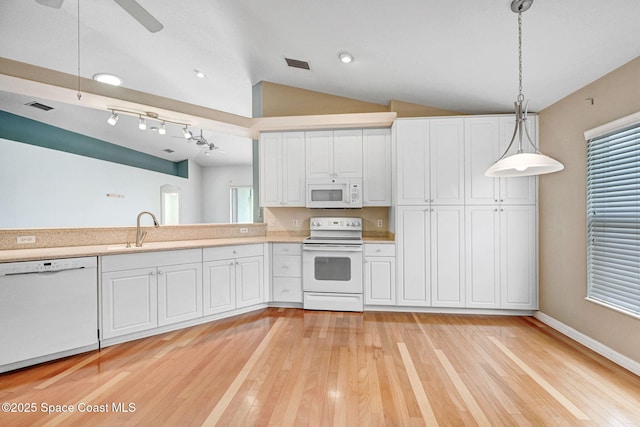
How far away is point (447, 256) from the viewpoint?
10.7 feet

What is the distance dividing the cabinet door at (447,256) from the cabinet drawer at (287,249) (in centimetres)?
162

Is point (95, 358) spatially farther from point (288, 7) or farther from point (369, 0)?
point (369, 0)

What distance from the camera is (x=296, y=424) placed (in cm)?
160

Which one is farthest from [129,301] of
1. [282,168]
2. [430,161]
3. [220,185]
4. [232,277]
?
[220,185]

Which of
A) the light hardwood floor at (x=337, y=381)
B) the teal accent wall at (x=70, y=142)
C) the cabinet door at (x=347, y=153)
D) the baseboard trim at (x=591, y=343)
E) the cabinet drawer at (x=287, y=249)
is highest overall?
Answer: the teal accent wall at (x=70, y=142)

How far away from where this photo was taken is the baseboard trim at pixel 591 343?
2.13 meters

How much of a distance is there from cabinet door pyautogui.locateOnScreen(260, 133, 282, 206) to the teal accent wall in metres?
3.76

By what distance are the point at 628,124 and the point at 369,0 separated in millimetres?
2149

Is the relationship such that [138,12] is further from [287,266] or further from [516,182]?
[516,182]

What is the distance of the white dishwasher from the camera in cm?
211

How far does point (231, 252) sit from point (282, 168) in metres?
1.32

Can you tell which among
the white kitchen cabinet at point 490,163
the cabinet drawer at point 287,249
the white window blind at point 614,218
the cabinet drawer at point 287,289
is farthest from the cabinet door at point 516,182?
the cabinet drawer at point 287,289

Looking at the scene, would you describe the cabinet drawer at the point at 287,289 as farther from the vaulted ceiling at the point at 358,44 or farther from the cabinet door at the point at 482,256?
the vaulted ceiling at the point at 358,44

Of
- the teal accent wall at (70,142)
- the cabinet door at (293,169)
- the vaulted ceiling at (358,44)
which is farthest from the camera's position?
the teal accent wall at (70,142)
